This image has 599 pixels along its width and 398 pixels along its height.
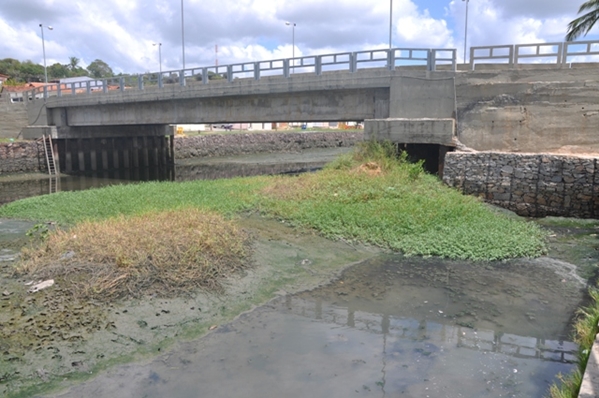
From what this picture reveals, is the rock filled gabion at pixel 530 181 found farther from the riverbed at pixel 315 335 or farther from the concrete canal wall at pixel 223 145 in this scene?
the concrete canal wall at pixel 223 145

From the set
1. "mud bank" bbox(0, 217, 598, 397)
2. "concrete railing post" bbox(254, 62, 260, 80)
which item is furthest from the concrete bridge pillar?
"mud bank" bbox(0, 217, 598, 397)

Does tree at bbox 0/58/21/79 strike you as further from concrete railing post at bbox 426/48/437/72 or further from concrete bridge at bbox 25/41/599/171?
concrete railing post at bbox 426/48/437/72

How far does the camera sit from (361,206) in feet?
48.2

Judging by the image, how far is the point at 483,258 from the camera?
449 inches

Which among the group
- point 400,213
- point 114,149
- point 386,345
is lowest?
point 386,345

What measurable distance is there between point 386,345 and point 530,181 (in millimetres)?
11404

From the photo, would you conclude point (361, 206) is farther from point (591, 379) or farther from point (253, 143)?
point (253, 143)

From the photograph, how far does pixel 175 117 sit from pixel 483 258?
73.5 ft

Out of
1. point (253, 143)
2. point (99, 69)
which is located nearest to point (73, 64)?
point (99, 69)

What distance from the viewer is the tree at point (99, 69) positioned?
130000mm

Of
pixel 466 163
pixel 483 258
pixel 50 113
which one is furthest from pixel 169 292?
pixel 50 113

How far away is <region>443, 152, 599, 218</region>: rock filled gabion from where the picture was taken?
15.5 m

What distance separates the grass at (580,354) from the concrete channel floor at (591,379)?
0.59 ft

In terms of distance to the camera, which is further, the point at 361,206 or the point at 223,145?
the point at 223,145
